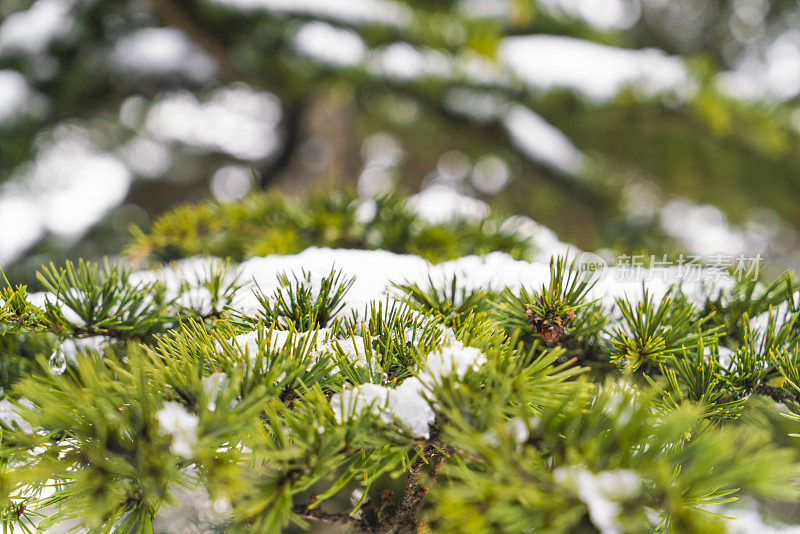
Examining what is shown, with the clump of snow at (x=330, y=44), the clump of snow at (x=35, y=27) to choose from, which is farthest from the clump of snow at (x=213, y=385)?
the clump of snow at (x=35, y=27)

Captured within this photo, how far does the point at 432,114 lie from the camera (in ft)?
3.63

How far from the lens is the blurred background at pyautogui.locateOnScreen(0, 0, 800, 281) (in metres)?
0.93

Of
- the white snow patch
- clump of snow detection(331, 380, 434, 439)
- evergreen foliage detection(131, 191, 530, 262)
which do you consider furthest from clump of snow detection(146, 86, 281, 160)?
clump of snow detection(331, 380, 434, 439)

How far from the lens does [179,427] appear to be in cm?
20

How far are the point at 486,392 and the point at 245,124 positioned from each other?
8.14 ft

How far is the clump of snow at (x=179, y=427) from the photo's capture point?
0.66ft

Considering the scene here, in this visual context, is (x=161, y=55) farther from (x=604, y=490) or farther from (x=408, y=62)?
(x=604, y=490)

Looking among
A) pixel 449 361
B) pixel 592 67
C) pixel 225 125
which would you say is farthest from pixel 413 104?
pixel 225 125

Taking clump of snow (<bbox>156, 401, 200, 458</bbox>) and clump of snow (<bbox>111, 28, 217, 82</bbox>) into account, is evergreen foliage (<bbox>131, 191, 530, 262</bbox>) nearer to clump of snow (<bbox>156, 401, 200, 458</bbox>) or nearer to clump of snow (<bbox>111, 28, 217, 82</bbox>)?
clump of snow (<bbox>156, 401, 200, 458</bbox>)

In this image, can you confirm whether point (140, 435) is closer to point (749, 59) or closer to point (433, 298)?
point (433, 298)

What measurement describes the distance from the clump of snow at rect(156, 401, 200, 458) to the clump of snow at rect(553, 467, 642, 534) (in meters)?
0.17

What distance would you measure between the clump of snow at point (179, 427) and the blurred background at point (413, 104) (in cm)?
58

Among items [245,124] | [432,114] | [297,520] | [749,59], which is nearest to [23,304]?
[297,520]

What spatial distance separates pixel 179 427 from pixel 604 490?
19cm
